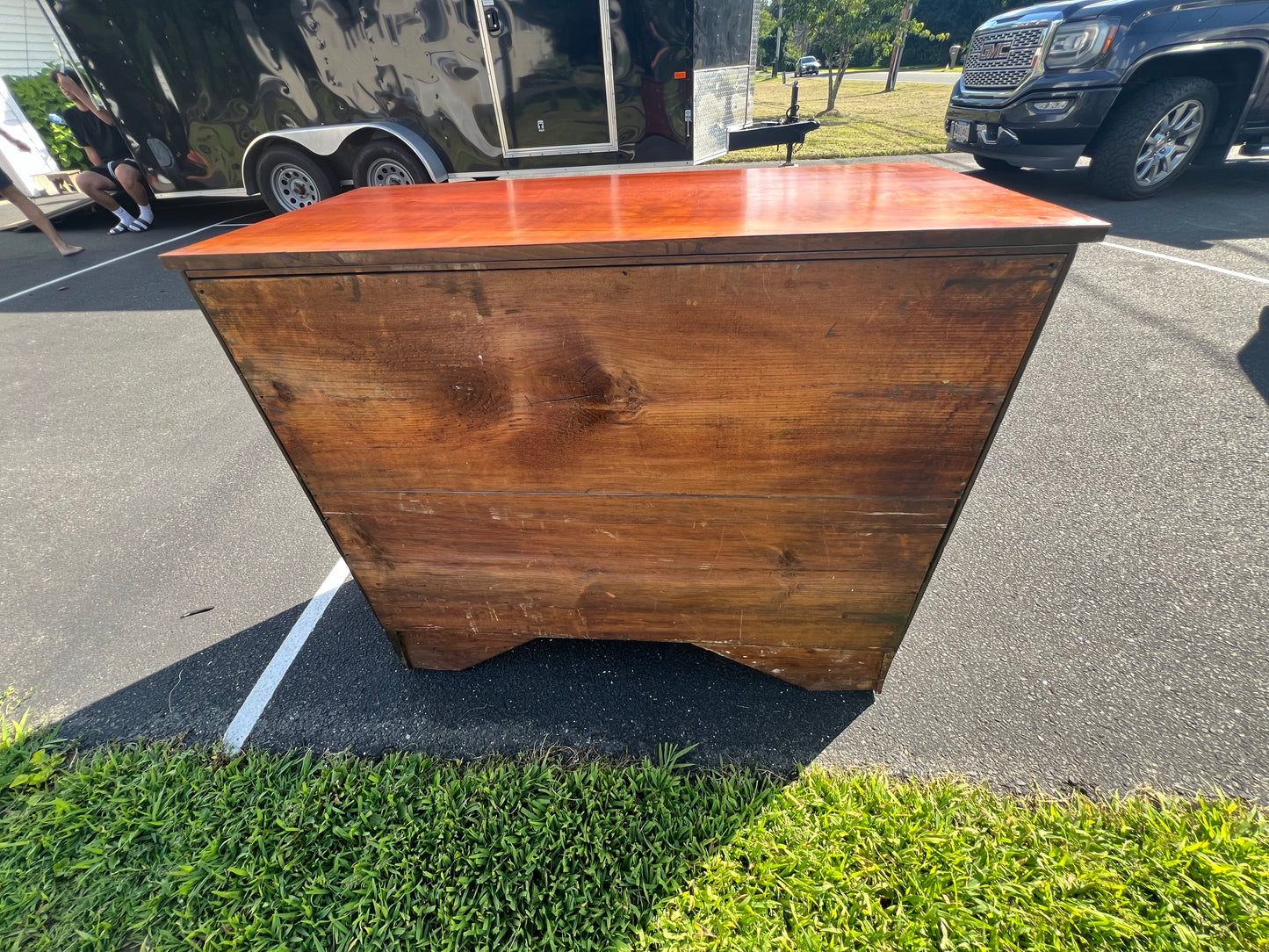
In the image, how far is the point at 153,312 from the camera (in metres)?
4.94

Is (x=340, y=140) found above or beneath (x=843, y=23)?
beneath

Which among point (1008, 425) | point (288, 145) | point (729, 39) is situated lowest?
point (1008, 425)

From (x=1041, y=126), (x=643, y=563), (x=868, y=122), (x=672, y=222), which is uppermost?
(x=672, y=222)

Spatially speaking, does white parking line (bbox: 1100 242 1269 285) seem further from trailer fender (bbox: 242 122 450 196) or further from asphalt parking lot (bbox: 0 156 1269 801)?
trailer fender (bbox: 242 122 450 196)

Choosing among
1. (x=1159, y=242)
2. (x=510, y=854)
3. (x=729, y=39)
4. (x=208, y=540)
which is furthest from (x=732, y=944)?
(x=729, y=39)

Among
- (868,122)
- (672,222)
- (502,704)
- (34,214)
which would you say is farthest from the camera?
(868,122)

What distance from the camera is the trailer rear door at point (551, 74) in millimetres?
4656

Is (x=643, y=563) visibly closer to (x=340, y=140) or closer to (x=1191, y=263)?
(x=1191, y=263)

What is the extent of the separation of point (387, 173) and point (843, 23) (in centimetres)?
1201

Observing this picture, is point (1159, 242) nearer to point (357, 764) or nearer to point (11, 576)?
point (357, 764)

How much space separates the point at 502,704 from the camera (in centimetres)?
186

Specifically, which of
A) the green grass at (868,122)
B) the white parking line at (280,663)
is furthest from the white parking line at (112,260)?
the green grass at (868,122)

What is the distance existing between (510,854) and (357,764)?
57 cm

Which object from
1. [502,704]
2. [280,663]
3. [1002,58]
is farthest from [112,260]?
[1002,58]
